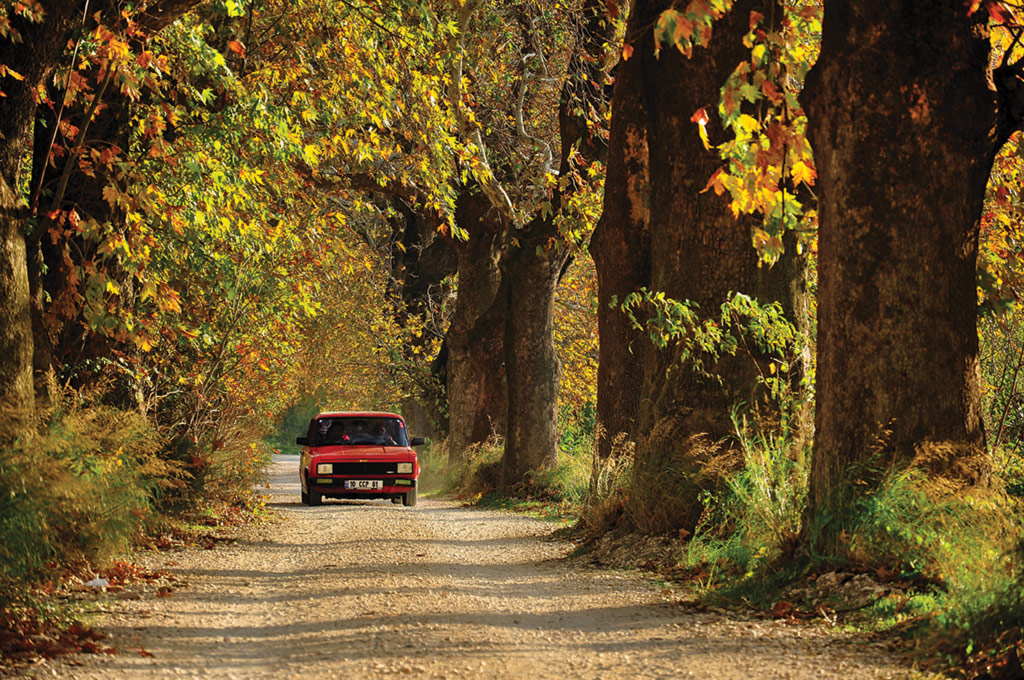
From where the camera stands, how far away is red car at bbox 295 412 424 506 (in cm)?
2231

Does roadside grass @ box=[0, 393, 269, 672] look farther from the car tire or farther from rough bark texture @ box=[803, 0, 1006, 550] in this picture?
the car tire

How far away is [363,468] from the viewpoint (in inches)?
879

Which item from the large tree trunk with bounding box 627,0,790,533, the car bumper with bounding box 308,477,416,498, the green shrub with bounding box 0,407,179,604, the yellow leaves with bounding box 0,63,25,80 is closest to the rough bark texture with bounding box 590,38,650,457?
the large tree trunk with bounding box 627,0,790,533

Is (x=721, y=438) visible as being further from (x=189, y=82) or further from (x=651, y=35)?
(x=189, y=82)

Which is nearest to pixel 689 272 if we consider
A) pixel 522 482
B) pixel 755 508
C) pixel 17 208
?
pixel 755 508

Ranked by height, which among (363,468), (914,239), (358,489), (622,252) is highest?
(622,252)

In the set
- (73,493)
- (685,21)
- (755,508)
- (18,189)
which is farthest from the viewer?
(18,189)

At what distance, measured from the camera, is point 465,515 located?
20594 mm

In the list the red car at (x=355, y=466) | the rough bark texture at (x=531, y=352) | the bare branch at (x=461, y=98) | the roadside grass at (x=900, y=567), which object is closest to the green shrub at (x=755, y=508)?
the roadside grass at (x=900, y=567)

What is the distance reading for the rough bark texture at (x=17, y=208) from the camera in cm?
954

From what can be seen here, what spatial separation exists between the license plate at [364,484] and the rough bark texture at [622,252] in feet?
25.8

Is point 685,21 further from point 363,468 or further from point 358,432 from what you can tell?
point 358,432

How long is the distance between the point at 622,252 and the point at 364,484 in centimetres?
933

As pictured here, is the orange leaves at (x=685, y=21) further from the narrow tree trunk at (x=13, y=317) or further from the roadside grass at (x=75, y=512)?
the narrow tree trunk at (x=13, y=317)
